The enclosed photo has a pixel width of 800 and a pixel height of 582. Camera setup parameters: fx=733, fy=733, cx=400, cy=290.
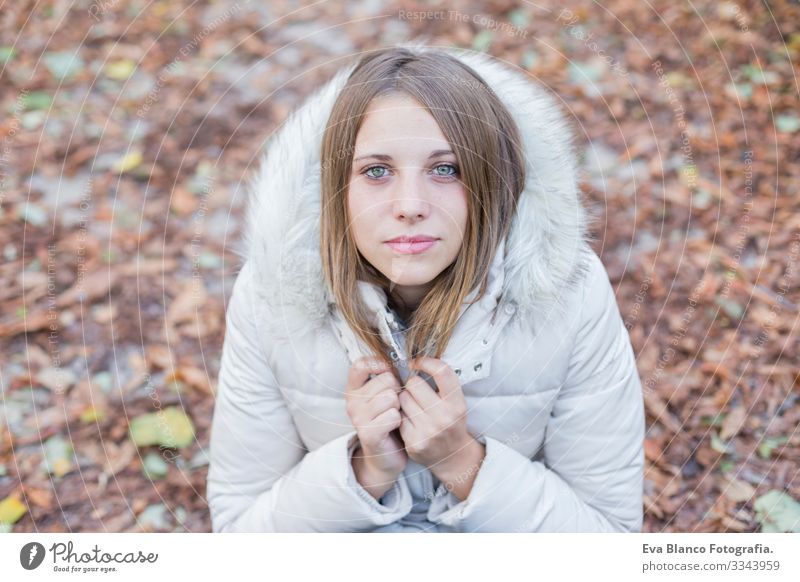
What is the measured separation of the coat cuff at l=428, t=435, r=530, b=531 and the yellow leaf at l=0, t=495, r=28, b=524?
0.48 m

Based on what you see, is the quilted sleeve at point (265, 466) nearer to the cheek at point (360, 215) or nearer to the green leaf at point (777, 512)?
the cheek at point (360, 215)

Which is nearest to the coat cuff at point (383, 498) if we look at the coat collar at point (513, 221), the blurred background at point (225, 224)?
the coat collar at point (513, 221)

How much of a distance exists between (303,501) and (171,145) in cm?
51

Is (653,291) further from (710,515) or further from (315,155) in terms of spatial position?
(315,155)

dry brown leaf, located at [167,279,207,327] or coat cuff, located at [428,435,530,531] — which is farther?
dry brown leaf, located at [167,279,207,327]

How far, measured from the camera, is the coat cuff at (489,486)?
27.4 inches

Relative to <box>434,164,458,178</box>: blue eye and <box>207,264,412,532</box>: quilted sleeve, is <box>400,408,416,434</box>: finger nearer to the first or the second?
<box>207,264,412,532</box>: quilted sleeve

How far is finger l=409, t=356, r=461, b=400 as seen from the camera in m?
0.68

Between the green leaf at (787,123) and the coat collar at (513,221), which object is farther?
the green leaf at (787,123)

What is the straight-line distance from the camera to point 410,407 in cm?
69

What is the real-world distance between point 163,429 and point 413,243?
18.0 inches

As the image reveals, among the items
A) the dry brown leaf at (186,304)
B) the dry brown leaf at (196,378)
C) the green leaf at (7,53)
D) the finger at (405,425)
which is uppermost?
the green leaf at (7,53)

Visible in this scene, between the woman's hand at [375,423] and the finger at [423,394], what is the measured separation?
2 cm
